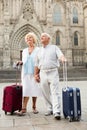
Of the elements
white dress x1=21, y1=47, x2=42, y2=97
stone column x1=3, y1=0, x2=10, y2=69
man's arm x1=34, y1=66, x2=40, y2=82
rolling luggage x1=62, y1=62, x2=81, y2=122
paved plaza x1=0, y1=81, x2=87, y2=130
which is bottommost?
paved plaza x1=0, y1=81, x2=87, y2=130

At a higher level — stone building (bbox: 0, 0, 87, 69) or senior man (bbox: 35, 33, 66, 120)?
stone building (bbox: 0, 0, 87, 69)

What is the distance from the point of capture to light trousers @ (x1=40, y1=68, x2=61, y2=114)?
20.4ft

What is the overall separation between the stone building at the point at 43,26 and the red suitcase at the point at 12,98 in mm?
25927

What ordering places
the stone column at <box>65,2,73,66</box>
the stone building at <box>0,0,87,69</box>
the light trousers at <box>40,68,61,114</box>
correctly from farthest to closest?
the stone column at <box>65,2,73,66</box> → the stone building at <box>0,0,87,69</box> → the light trousers at <box>40,68,61,114</box>

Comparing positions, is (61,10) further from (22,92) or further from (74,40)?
(22,92)

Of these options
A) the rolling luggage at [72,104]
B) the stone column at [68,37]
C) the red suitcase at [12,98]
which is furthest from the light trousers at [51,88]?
the stone column at [68,37]

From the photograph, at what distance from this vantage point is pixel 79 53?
1399 inches

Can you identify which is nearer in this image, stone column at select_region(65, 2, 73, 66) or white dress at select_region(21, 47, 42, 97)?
white dress at select_region(21, 47, 42, 97)

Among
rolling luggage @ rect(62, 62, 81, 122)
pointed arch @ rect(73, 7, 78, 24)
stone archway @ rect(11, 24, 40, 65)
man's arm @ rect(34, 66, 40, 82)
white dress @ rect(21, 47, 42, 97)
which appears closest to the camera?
rolling luggage @ rect(62, 62, 81, 122)

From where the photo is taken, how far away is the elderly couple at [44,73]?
6309mm

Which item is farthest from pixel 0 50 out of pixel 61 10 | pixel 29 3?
pixel 61 10

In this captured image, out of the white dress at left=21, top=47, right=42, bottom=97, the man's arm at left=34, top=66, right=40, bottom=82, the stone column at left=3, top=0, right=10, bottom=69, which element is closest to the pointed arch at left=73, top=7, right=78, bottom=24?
the stone column at left=3, top=0, right=10, bottom=69

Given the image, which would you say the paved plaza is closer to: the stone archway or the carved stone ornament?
the stone archway

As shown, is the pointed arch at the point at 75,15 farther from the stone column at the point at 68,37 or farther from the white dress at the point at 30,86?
the white dress at the point at 30,86
